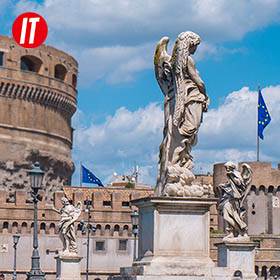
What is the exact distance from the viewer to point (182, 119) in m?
8.40

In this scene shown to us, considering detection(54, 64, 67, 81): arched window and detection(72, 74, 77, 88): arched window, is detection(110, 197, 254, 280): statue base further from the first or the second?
detection(72, 74, 77, 88): arched window

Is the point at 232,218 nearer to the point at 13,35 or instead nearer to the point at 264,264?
the point at 264,264

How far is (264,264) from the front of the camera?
206 ft

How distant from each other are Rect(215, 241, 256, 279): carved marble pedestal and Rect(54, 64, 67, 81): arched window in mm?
61914

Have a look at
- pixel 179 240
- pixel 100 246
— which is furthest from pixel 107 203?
pixel 179 240

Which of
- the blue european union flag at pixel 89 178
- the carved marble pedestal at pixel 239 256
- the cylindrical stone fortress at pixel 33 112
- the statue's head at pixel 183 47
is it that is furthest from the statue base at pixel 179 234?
the blue european union flag at pixel 89 178

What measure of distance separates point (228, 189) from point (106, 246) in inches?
2141

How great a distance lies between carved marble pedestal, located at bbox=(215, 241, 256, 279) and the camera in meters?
11.8

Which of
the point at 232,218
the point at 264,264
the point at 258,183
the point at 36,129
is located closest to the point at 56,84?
the point at 36,129

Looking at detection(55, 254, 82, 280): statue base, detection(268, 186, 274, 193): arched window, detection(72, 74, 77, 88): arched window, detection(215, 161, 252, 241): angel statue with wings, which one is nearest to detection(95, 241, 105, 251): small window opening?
detection(268, 186, 274, 193): arched window

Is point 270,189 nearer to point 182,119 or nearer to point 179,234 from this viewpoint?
point 182,119

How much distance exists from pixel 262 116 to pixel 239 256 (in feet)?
160

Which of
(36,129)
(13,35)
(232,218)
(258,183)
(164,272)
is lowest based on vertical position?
(164,272)

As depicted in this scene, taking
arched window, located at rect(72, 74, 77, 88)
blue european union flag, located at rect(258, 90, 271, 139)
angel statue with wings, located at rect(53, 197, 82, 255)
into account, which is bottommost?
angel statue with wings, located at rect(53, 197, 82, 255)
